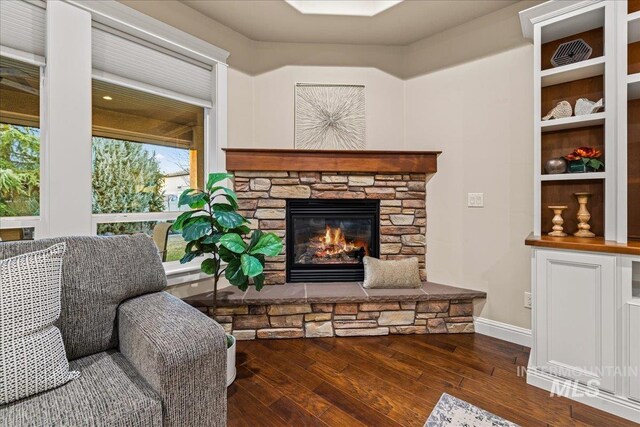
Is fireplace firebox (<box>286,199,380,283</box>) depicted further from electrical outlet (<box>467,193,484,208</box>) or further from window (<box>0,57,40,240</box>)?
window (<box>0,57,40,240</box>)

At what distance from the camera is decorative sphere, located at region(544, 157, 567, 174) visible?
74.3 inches

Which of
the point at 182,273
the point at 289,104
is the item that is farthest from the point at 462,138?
the point at 182,273

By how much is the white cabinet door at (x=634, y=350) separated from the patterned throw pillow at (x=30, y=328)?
252cm

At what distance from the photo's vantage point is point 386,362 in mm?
1982

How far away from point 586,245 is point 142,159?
2921 millimetres

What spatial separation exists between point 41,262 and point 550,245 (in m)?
2.44

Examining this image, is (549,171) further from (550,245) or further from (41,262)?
(41,262)

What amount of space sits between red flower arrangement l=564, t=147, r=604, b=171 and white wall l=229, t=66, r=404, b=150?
1.41 metres

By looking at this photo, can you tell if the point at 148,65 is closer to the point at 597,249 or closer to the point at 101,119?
the point at 101,119

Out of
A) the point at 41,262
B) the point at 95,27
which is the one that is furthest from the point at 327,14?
the point at 41,262

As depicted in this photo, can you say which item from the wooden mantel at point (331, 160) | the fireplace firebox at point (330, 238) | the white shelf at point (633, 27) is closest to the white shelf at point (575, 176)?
the white shelf at point (633, 27)

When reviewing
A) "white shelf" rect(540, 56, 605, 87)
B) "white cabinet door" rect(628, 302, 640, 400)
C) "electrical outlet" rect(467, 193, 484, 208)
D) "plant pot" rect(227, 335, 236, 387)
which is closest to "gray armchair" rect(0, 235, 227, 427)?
"plant pot" rect(227, 335, 236, 387)

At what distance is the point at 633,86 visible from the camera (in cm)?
167

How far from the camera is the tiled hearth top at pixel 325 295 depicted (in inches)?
89.6
